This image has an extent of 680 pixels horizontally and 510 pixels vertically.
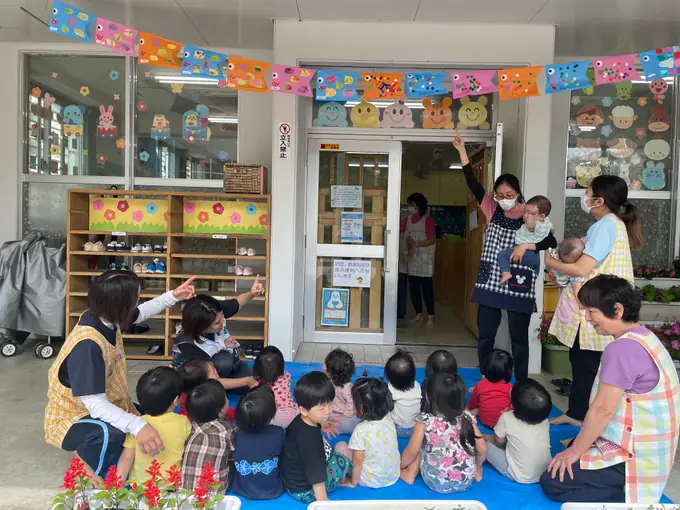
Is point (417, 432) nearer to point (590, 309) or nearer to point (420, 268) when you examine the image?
point (590, 309)

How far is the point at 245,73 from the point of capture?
4.00 metres

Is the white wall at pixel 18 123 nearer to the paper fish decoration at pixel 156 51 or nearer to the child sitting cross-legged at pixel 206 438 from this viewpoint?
the paper fish decoration at pixel 156 51

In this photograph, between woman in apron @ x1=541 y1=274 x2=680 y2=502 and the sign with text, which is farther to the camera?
the sign with text

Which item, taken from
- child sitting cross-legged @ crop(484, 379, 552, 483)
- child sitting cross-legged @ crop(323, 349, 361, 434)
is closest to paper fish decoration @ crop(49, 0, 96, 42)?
child sitting cross-legged @ crop(323, 349, 361, 434)

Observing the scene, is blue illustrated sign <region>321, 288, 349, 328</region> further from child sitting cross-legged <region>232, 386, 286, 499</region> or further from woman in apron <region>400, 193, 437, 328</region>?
child sitting cross-legged <region>232, 386, 286, 499</region>

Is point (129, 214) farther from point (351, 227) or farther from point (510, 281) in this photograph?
point (510, 281)

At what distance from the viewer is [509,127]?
16.6 ft

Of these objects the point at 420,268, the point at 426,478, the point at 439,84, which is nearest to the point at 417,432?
the point at 426,478

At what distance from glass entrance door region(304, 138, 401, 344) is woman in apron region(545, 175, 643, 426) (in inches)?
96.5

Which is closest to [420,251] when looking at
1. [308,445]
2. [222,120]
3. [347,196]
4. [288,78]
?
[347,196]

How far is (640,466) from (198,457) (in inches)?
71.6

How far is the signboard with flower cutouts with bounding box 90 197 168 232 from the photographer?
5016 millimetres

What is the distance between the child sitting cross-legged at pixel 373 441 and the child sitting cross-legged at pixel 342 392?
518 mm

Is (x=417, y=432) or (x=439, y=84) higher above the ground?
(x=439, y=84)
